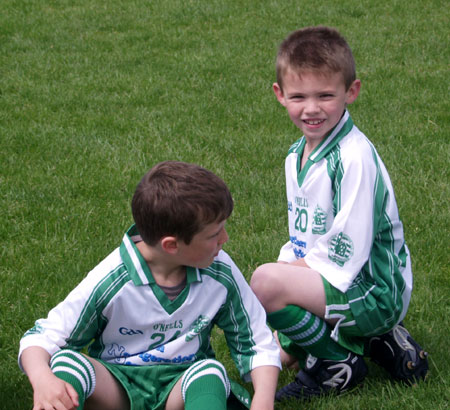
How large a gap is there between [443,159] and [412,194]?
0.67 m

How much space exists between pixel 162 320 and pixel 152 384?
0.23 meters

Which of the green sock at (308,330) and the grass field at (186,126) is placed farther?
the grass field at (186,126)

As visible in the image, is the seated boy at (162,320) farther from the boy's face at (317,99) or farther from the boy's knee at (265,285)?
the boy's face at (317,99)

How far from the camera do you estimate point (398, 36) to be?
833cm

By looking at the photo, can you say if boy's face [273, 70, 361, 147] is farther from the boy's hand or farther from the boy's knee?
the boy's hand

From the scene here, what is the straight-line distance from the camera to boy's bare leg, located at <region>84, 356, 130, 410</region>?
2.60 metres

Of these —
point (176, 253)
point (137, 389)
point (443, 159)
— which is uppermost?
point (176, 253)

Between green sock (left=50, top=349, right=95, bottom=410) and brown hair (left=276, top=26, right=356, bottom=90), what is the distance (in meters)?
1.43

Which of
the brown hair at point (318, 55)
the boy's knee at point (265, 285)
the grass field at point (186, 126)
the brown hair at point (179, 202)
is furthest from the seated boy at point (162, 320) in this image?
the brown hair at point (318, 55)

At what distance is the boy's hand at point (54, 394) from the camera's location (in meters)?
2.32

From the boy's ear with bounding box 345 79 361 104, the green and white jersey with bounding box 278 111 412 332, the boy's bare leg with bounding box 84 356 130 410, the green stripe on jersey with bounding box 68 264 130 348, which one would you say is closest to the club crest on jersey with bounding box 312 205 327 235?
the green and white jersey with bounding box 278 111 412 332

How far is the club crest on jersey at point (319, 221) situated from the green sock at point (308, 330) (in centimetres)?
33

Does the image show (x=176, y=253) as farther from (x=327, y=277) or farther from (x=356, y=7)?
(x=356, y=7)

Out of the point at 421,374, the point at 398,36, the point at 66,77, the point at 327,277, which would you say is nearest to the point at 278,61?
the point at 327,277
